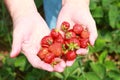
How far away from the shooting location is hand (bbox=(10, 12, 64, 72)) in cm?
189

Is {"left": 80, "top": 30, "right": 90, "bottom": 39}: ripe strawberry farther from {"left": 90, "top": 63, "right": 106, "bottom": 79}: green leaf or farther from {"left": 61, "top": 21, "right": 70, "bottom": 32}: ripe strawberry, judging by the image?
{"left": 90, "top": 63, "right": 106, "bottom": 79}: green leaf

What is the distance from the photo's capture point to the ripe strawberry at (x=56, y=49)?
1.98 m

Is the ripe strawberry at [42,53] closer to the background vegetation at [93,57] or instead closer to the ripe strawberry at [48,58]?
the ripe strawberry at [48,58]

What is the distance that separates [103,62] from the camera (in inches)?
98.7

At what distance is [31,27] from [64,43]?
0.20 metres

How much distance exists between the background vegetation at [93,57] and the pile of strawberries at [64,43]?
149 millimetres

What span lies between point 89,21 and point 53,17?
62cm

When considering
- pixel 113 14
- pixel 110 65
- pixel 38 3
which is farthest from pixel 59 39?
pixel 38 3

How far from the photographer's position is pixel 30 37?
2008 millimetres

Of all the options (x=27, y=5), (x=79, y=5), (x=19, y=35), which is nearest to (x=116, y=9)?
(x=79, y=5)

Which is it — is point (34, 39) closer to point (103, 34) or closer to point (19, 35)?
point (19, 35)

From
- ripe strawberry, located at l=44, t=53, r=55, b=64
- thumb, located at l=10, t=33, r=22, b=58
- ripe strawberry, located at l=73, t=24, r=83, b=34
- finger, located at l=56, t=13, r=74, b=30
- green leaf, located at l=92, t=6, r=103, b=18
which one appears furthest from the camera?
green leaf, located at l=92, t=6, r=103, b=18

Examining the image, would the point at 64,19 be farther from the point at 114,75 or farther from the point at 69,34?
the point at 114,75

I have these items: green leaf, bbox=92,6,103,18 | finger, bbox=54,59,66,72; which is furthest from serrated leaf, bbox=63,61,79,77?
green leaf, bbox=92,6,103,18
